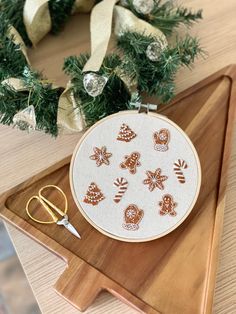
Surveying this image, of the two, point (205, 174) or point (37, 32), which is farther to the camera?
point (37, 32)

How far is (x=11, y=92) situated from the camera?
1.97 feet

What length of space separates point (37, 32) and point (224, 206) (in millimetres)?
386

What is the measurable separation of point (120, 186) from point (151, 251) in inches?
3.3

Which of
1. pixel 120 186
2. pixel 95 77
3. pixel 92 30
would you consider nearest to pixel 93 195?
pixel 120 186

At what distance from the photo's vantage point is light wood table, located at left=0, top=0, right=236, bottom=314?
555 mm

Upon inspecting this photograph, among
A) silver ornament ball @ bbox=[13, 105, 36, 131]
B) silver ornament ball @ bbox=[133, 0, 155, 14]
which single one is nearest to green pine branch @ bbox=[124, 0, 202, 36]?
silver ornament ball @ bbox=[133, 0, 155, 14]

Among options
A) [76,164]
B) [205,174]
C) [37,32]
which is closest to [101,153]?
[76,164]

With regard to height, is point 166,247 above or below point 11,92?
below

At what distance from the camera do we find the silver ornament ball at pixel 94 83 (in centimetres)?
57

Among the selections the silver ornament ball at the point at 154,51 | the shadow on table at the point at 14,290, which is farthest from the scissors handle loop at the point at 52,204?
the shadow on table at the point at 14,290

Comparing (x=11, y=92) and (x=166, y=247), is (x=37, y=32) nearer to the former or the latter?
(x=11, y=92)

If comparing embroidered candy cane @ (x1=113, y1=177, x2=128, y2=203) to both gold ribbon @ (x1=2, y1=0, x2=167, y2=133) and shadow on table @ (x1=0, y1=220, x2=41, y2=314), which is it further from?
shadow on table @ (x1=0, y1=220, x2=41, y2=314)

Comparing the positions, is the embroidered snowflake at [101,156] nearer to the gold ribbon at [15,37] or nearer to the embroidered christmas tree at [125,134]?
the embroidered christmas tree at [125,134]

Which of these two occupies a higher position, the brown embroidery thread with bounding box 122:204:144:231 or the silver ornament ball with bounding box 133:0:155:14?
the silver ornament ball with bounding box 133:0:155:14
